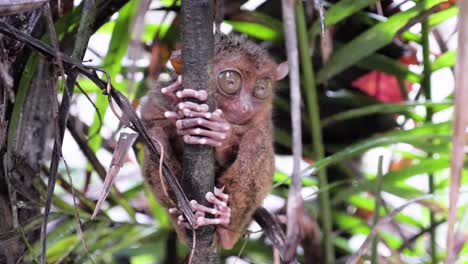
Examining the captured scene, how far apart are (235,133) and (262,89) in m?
0.21

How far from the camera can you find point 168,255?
259 centimetres

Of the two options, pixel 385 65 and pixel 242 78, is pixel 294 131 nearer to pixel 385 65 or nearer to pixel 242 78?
pixel 242 78

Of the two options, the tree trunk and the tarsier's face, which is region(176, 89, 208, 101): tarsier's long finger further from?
the tarsier's face

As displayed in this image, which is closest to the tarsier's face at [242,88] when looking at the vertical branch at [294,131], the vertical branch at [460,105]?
the vertical branch at [294,131]

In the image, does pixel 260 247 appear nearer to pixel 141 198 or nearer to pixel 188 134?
pixel 141 198

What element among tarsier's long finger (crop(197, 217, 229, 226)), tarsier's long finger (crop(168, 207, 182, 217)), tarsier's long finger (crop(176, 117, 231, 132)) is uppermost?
tarsier's long finger (crop(176, 117, 231, 132))

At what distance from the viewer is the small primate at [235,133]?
2.34 meters

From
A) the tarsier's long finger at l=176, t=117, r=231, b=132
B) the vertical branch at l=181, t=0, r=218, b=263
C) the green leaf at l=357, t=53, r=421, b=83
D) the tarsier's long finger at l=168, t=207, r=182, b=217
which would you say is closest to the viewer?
the vertical branch at l=181, t=0, r=218, b=263

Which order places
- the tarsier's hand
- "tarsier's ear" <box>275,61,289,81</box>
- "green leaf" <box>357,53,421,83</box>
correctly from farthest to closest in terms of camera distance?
"green leaf" <box>357,53,421,83</box> < "tarsier's ear" <box>275,61,289,81</box> < the tarsier's hand

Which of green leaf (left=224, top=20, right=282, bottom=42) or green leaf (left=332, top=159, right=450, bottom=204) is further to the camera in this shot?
green leaf (left=224, top=20, right=282, bottom=42)

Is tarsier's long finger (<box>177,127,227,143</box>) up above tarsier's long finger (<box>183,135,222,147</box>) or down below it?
above

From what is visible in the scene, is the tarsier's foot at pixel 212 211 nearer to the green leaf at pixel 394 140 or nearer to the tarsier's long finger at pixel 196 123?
the tarsier's long finger at pixel 196 123

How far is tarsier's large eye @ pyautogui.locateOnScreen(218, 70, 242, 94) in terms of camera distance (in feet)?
8.23

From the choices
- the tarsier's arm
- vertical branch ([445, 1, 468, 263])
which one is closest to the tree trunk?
the tarsier's arm
